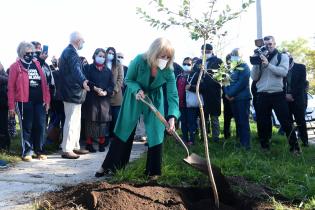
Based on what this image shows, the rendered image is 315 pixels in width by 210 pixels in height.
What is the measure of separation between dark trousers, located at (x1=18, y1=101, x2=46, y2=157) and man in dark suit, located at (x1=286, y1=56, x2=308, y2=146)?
16.0ft

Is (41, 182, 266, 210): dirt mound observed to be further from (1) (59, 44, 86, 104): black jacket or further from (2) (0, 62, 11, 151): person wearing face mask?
(2) (0, 62, 11, 151): person wearing face mask

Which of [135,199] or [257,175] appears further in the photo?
[257,175]

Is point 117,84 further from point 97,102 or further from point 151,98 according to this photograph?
point 151,98

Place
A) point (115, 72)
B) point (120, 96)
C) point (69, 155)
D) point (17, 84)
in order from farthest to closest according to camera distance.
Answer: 1. point (120, 96)
2. point (115, 72)
3. point (69, 155)
4. point (17, 84)

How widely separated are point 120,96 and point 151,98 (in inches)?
136

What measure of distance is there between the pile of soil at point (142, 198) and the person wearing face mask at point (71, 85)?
92.5 inches

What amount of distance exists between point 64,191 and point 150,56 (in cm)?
175

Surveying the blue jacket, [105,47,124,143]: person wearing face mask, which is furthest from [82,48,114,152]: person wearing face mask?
the blue jacket

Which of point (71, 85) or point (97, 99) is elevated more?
point (71, 85)

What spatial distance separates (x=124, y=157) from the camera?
5188 mm

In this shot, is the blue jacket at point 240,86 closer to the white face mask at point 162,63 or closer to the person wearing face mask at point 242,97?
the person wearing face mask at point 242,97

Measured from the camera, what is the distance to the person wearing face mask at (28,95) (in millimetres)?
6316

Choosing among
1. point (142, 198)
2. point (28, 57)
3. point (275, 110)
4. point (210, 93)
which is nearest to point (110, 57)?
point (28, 57)

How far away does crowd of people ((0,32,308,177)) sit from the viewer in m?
4.95
